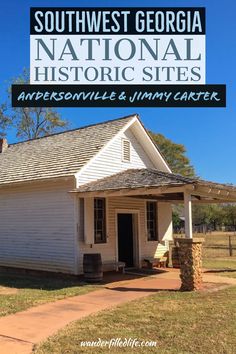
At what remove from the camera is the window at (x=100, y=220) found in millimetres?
15664

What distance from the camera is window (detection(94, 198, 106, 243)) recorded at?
617 inches

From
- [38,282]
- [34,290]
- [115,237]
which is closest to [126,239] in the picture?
[115,237]

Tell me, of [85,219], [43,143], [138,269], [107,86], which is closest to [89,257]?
[85,219]

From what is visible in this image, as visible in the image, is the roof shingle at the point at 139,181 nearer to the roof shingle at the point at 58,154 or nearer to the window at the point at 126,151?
the roof shingle at the point at 58,154

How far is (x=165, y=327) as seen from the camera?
7.72 m

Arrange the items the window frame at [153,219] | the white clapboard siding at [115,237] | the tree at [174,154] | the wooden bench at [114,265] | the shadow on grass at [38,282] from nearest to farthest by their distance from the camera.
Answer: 1. the shadow on grass at [38,282]
2. the white clapboard siding at [115,237]
3. the wooden bench at [114,265]
4. the window frame at [153,219]
5. the tree at [174,154]

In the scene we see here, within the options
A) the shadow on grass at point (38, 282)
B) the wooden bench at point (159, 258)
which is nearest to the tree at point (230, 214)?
the wooden bench at point (159, 258)

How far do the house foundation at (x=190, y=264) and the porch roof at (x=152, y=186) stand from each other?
1.43 m

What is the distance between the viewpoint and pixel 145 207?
18.0 m

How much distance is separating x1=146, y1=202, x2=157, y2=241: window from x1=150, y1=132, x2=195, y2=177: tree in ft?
106

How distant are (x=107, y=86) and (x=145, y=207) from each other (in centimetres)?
661

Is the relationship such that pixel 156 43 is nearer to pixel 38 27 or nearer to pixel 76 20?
pixel 76 20

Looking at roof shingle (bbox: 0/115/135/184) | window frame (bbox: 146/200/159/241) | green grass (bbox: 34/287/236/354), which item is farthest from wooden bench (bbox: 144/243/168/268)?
green grass (bbox: 34/287/236/354)

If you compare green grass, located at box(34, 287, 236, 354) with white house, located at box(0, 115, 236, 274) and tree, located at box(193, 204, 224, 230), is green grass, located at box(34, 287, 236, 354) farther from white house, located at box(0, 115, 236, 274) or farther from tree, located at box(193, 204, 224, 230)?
tree, located at box(193, 204, 224, 230)
